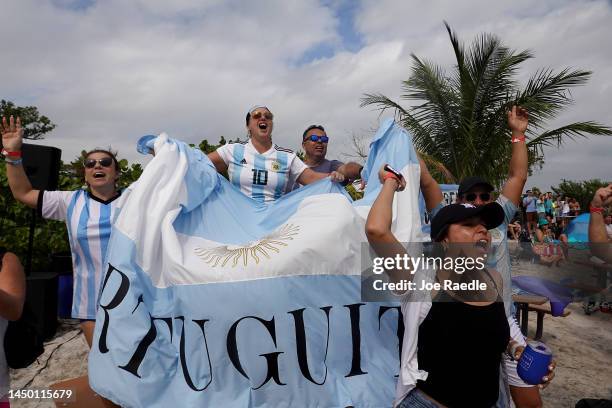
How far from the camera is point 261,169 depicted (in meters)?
3.32

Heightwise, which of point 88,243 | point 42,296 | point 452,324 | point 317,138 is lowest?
point 42,296

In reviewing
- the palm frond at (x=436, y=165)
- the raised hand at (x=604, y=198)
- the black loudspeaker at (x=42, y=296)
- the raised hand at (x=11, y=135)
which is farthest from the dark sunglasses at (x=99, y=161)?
the palm frond at (x=436, y=165)

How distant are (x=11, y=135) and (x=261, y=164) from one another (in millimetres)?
1727

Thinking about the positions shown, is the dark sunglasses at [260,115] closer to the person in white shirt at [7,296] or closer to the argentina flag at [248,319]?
the argentina flag at [248,319]

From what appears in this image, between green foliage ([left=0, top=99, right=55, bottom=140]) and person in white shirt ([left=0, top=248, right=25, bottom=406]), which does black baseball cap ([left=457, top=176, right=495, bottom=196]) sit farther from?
green foliage ([left=0, top=99, right=55, bottom=140])

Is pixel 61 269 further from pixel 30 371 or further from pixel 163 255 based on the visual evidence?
pixel 163 255

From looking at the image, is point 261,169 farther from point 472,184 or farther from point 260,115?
point 472,184

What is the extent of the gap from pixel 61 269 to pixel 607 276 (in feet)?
16.4

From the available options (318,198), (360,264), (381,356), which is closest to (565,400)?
(381,356)

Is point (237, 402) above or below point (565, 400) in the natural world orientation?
above

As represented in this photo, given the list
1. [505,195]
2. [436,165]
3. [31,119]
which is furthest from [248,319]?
[31,119]

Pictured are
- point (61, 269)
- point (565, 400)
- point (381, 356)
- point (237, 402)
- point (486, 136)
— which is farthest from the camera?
point (486, 136)

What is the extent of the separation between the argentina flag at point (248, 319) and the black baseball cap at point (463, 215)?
1.93 ft

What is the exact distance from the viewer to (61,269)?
160 inches
